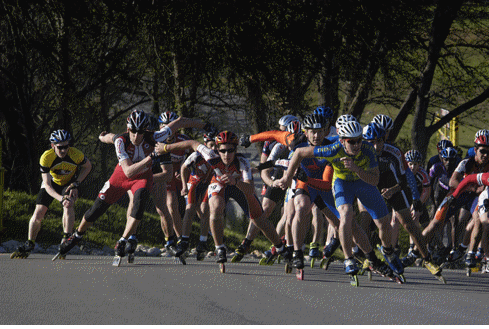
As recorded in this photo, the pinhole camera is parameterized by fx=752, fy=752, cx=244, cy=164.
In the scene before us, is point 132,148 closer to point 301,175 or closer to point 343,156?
point 301,175

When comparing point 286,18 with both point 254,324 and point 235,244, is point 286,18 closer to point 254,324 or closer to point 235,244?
point 235,244

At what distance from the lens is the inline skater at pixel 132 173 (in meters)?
10.3

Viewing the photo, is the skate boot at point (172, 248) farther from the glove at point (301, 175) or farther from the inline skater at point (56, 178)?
the glove at point (301, 175)

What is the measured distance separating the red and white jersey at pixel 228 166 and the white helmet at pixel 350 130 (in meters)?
1.79

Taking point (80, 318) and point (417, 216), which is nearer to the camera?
point (80, 318)

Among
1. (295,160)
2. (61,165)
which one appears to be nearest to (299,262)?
(295,160)

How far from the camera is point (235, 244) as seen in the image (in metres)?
17.0

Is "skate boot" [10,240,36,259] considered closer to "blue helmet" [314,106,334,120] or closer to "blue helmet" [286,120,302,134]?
"blue helmet" [286,120,302,134]

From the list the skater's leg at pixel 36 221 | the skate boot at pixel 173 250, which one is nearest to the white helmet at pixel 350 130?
the skate boot at pixel 173 250

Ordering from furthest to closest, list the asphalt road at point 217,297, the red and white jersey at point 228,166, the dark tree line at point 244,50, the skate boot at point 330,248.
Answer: the dark tree line at point 244,50, the skate boot at point 330,248, the red and white jersey at point 228,166, the asphalt road at point 217,297

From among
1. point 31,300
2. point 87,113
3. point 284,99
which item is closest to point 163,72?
point 284,99

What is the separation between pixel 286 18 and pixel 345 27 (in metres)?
1.23

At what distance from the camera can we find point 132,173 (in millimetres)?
10250

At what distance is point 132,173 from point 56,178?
6.24 ft
